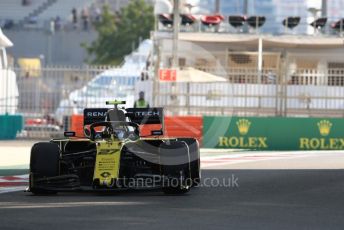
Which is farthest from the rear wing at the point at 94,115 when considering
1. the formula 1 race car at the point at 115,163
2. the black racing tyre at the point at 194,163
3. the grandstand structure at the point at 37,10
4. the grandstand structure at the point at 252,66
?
the grandstand structure at the point at 37,10

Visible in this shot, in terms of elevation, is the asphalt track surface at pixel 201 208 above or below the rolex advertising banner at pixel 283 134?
below

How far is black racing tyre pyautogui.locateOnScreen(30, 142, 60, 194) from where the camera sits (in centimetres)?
1396

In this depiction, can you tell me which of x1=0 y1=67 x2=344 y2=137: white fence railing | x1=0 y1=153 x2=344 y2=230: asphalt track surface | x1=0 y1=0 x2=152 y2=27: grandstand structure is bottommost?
x1=0 y1=153 x2=344 y2=230: asphalt track surface

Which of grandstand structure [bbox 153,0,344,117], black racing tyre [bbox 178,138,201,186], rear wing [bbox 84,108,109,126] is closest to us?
black racing tyre [bbox 178,138,201,186]

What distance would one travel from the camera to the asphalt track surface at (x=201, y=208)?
1084 cm

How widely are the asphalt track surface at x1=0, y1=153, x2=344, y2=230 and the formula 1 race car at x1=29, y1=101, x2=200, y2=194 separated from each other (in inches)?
6.8

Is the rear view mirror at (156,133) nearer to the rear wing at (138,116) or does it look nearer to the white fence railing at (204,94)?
the rear wing at (138,116)

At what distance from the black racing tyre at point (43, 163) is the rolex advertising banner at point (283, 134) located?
12940mm

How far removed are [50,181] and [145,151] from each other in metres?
1.34

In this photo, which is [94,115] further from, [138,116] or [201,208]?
[201,208]

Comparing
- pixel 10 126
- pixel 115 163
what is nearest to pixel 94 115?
pixel 115 163

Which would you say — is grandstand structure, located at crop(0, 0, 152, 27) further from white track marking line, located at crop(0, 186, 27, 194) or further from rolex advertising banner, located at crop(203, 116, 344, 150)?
white track marking line, located at crop(0, 186, 27, 194)

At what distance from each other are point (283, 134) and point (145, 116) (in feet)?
39.1

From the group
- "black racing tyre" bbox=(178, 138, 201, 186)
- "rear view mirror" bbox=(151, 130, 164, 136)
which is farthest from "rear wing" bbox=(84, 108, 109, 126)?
"black racing tyre" bbox=(178, 138, 201, 186)
